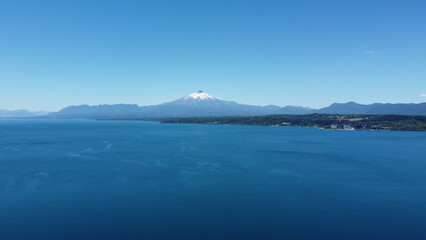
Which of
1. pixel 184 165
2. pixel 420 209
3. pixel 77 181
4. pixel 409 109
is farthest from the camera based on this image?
pixel 409 109

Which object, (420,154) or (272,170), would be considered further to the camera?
(420,154)

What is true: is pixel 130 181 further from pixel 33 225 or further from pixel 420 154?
pixel 420 154

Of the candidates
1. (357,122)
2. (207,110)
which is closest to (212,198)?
(357,122)

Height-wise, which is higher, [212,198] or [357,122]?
[357,122]

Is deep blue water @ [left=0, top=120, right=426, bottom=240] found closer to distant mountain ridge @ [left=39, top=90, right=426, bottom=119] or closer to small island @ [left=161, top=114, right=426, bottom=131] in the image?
small island @ [left=161, top=114, right=426, bottom=131]

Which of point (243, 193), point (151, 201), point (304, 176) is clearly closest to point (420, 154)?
point (304, 176)

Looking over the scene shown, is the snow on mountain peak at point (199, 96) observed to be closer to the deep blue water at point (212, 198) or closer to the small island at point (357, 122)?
the small island at point (357, 122)

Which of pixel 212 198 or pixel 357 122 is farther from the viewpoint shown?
pixel 357 122

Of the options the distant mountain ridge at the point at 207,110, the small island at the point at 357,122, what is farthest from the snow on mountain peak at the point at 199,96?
the small island at the point at 357,122

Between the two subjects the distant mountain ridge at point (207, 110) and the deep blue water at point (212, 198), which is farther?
the distant mountain ridge at point (207, 110)

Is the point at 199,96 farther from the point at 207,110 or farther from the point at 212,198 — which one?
the point at 212,198

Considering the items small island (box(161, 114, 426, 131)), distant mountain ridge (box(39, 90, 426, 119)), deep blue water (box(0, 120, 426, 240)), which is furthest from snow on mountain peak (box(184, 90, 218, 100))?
deep blue water (box(0, 120, 426, 240))
